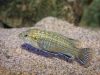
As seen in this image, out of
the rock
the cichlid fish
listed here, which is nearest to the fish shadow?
the rock

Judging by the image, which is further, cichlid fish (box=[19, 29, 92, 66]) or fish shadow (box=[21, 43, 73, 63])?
fish shadow (box=[21, 43, 73, 63])

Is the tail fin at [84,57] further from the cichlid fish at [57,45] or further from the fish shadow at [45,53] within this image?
the fish shadow at [45,53]

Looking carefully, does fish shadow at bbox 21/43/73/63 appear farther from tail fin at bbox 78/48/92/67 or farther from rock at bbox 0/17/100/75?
tail fin at bbox 78/48/92/67

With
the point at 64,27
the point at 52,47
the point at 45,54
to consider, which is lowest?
the point at 64,27

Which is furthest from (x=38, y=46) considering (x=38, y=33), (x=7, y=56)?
(x=7, y=56)

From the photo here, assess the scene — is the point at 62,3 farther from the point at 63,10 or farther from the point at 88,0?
the point at 88,0

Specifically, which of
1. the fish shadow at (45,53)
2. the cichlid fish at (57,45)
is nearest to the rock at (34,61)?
the fish shadow at (45,53)

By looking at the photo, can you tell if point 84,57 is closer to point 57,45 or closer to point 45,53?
point 57,45

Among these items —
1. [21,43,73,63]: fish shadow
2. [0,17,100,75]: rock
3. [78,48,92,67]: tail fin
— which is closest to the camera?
[0,17,100,75]: rock

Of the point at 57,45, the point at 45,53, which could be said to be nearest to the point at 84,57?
the point at 57,45
